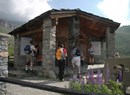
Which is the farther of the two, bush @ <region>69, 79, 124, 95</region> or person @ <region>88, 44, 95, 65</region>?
person @ <region>88, 44, 95, 65</region>

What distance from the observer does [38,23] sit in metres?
17.5

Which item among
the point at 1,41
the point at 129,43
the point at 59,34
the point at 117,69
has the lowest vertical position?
the point at 117,69

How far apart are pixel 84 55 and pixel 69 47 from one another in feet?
7.55

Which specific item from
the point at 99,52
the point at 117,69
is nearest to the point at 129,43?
the point at 99,52

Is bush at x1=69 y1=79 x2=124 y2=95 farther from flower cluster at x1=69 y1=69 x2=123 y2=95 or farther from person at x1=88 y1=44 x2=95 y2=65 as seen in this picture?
person at x1=88 y1=44 x2=95 y2=65

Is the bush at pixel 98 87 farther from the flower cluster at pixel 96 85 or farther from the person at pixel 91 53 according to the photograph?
the person at pixel 91 53

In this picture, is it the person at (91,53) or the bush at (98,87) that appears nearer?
the bush at (98,87)

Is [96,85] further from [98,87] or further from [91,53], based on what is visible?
[91,53]

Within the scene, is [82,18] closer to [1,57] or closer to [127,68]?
[127,68]

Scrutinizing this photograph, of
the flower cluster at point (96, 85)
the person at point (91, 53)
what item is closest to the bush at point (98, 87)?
the flower cluster at point (96, 85)

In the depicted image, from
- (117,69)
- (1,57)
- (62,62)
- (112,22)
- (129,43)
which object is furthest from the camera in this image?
(129,43)

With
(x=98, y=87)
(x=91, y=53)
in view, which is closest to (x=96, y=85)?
(x=98, y=87)

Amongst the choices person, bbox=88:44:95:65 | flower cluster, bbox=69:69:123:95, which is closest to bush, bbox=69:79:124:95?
flower cluster, bbox=69:69:123:95

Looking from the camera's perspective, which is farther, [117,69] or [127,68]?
[117,69]
